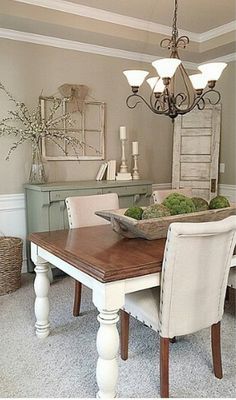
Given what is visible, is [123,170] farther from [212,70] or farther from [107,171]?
[212,70]

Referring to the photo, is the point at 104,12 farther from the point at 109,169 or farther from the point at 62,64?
the point at 109,169

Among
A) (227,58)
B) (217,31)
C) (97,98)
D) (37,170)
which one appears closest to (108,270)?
(37,170)

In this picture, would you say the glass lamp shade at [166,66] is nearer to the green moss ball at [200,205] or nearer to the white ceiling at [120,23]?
the green moss ball at [200,205]

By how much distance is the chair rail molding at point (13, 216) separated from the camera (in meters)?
3.61

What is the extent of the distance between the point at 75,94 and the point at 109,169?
36.4 inches

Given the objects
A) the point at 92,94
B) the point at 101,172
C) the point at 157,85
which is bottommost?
the point at 101,172

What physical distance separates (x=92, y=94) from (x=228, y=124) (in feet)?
5.95

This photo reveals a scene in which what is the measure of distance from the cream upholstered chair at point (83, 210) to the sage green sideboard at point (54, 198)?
733 mm

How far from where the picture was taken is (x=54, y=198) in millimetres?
3385

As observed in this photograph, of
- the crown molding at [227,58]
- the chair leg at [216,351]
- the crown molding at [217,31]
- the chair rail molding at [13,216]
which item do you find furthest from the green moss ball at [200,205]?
the crown molding at [227,58]

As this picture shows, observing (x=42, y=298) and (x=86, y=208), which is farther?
(x=86, y=208)

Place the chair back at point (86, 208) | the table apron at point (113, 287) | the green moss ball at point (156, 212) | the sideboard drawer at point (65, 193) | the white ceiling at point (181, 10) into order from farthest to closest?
the sideboard drawer at point (65, 193)
the white ceiling at point (181, 10)
the chair back at point (86, 208)
the green moss ball at point (156, 212)
the table apron at point (113, 287)

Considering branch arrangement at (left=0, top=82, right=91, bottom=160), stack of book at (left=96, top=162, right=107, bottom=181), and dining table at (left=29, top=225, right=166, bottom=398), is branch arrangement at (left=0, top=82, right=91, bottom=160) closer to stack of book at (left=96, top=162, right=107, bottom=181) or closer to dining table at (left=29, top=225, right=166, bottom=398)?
stack of book at (left=96, top=162, right=107, bottom=181)

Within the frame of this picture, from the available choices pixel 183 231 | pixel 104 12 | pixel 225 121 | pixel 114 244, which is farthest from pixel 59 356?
pixel 225 121
